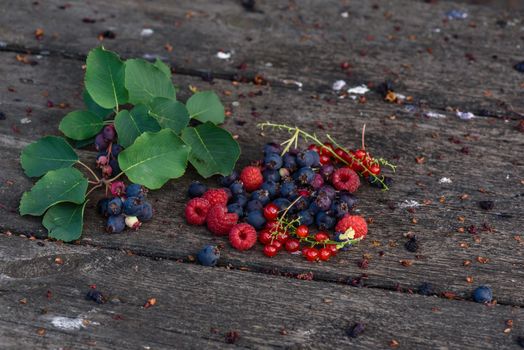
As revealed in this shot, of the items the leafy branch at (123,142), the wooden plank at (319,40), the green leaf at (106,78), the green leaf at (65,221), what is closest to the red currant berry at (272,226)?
the leafy branch at (123,142)

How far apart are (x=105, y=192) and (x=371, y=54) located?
41.8 inches

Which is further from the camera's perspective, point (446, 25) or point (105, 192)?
point (446, 25)

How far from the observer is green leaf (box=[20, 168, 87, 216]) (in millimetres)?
1757

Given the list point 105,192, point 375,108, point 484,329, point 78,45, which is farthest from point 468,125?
point 78,45

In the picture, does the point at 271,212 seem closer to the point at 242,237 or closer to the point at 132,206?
the point at 242,237

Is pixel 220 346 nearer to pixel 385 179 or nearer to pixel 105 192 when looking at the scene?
pixel 105 192

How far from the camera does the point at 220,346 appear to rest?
1.48m

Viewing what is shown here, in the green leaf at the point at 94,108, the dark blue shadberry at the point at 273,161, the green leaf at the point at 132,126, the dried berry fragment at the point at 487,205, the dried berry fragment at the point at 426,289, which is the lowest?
the dried berry fragment at the point at 426,289

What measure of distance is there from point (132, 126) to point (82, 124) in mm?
172

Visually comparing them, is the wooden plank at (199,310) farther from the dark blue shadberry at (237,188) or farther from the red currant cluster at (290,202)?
the dark blue shadberry at (237,188)

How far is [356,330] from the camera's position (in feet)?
4.97

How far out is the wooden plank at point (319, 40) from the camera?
2.36 m

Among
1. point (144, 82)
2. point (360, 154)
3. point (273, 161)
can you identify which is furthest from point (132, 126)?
point (360, 154)

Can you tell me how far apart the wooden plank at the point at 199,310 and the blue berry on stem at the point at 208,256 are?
2 cm
